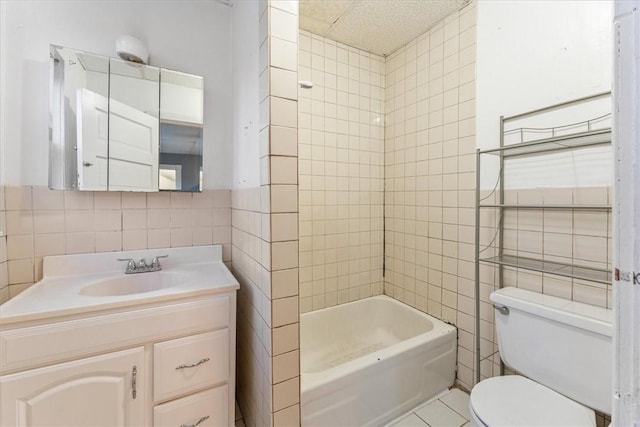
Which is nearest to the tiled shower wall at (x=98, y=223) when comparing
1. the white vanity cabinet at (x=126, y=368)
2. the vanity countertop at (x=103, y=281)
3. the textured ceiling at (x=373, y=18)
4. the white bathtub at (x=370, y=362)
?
the vanity countertop at (x=103, y=281)

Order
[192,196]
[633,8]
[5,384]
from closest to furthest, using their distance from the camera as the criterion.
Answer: [633,8]
[5,384]
[192,196]

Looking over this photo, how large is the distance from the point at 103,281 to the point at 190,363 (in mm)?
593

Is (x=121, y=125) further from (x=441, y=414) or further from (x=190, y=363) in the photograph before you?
(x=441, y=414)

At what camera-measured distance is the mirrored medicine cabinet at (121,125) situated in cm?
134

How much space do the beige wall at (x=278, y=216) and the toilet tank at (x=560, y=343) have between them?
105cm

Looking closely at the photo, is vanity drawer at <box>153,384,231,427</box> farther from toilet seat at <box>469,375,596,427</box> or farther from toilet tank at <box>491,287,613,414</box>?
toilet tank at <box>491,287,613,414</box>

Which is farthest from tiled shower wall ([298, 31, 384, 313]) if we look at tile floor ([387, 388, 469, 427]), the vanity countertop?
tile floor ([387, 388, 469, 427])

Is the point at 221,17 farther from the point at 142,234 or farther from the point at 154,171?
the point at 142,234

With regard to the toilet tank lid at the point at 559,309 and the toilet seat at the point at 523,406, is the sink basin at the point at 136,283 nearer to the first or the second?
the toilet seat at the point at 523,406

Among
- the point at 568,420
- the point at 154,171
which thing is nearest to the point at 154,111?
the point at 154,171

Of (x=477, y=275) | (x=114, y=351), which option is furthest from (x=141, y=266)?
(x=477, y=275)

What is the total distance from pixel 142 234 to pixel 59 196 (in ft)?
1.29

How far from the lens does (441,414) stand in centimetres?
157

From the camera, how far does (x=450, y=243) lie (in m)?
1.84
